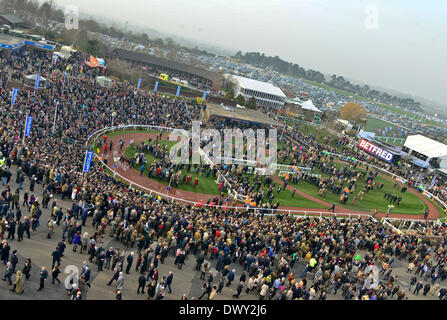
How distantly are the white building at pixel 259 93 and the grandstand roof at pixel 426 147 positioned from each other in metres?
32.4

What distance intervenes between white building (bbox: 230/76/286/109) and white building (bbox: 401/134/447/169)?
108ft

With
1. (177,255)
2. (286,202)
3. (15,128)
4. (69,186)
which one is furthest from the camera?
(286,202)

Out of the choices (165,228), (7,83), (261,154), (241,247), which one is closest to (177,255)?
(165,228)

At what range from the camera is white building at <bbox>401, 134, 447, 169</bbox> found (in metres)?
54.2

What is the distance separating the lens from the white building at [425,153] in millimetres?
54156

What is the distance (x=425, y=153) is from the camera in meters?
55.0

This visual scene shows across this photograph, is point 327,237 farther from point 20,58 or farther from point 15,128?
point 20,58

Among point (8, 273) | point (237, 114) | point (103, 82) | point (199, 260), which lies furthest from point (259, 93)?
point (8, 273)

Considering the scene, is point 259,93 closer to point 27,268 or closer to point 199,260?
point 199,260

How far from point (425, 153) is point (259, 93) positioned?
38.5 metres

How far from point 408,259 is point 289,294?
516 inches

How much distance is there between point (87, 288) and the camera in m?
12.1

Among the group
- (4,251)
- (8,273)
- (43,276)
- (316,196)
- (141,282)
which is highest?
(4,251)
